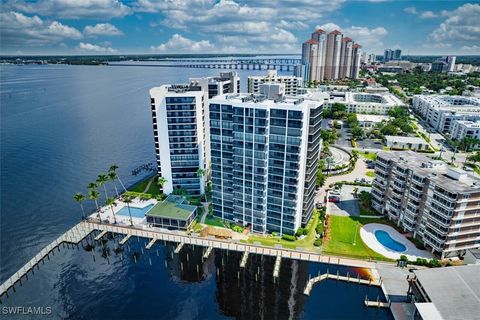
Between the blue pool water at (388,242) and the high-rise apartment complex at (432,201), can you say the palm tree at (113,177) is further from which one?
the high-rise apartment complex at (432,201)

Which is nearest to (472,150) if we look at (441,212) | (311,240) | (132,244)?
(441,212)

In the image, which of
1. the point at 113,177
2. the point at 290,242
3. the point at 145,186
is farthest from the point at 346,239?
the point at 145,186

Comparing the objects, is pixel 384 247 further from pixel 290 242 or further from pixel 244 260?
pixel 244 260

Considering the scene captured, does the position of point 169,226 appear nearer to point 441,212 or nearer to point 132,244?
point 132,244

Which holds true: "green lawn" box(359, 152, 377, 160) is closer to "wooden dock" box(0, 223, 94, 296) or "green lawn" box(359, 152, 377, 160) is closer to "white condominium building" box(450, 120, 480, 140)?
"white condominium building" box(450, 120, 480, 140)

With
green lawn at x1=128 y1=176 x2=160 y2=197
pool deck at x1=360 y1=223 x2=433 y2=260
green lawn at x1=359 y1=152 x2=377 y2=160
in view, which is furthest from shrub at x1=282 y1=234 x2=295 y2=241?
green lawn at x1=359 y1=152 x2=377 y2=160

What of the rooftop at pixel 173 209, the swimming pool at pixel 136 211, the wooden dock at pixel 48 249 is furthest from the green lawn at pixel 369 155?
the wooden dock at pixel 48 249
